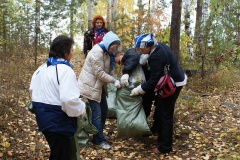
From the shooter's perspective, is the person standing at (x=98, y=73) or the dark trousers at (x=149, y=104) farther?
the dark trousers at (x=149, y=104)

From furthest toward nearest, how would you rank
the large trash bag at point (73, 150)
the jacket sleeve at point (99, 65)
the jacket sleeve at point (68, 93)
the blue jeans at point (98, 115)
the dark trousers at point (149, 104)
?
the dark trousers at point (149, 104)
the blue jeans at point (98, 115)
the jacket sleeve at point (99, 65)
the large trash bag at point (73, 150)
the jacket sleeve at point (68, 93)

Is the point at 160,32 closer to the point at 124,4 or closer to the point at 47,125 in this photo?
the point at 47,125

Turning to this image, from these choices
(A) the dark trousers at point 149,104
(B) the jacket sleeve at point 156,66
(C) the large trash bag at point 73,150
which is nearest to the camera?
(C) the large trash bag at point 73,150

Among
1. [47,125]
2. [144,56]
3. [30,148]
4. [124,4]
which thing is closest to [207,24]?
[144,56]

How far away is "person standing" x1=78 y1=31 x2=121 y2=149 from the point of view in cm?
374

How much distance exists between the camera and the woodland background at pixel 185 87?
4023mm

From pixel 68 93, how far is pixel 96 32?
398 centimetres

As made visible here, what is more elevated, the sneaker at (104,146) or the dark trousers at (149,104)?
the dark trousers at (149,104)

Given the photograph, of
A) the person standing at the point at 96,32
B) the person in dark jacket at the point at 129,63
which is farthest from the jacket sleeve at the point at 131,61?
the person standing at the point at 96,32

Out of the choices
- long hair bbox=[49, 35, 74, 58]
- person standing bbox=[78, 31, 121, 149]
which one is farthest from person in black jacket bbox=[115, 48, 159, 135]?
long hair bbox=[49, 35, 74, 58]

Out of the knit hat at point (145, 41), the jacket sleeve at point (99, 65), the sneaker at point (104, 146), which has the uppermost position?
the knit hat at point (145, 41)

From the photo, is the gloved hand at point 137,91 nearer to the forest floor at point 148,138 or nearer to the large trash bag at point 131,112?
the large trash bag at point 131,112

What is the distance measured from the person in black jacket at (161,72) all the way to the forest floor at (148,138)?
38 centimetres

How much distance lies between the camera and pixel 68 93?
2.30 m
